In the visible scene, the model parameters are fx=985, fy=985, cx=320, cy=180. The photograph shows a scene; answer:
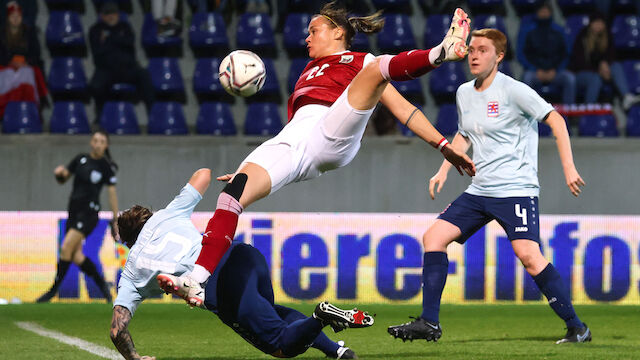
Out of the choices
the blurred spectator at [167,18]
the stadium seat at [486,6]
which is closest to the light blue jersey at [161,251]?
the blurred spectator at [167,18]

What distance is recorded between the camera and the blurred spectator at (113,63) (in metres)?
12.6

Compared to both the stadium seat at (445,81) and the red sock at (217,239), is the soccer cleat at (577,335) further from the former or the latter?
the stadium seat at (445,81)

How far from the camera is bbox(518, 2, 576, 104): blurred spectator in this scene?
12641 millimetres

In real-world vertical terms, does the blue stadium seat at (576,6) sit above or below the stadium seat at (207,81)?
above

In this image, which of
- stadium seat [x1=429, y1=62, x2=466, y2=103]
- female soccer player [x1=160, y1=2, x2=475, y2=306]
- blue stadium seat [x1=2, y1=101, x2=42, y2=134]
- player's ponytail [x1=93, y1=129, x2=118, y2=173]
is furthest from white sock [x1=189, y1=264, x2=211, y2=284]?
stadium seat [x1=429, y1=62, x2=466, y2=103]

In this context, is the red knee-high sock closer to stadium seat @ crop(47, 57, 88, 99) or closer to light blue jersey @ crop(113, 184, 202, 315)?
light blue jersey @ crop(113, 184, 202, 315)

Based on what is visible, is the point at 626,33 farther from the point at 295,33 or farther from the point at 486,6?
the point at 295,33

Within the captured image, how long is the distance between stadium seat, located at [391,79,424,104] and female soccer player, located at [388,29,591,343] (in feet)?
19.8

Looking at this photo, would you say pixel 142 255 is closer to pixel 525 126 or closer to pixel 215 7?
pixel 525 126

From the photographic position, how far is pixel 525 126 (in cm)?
643

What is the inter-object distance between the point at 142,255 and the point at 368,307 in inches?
182

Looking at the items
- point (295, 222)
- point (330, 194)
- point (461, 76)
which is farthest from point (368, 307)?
point (461, 76)

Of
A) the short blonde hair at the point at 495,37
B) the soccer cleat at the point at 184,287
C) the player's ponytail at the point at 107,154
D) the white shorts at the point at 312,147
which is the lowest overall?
the soccer cleat at the point at 184,287

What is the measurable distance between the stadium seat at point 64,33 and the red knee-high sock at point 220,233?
29.6 feet
